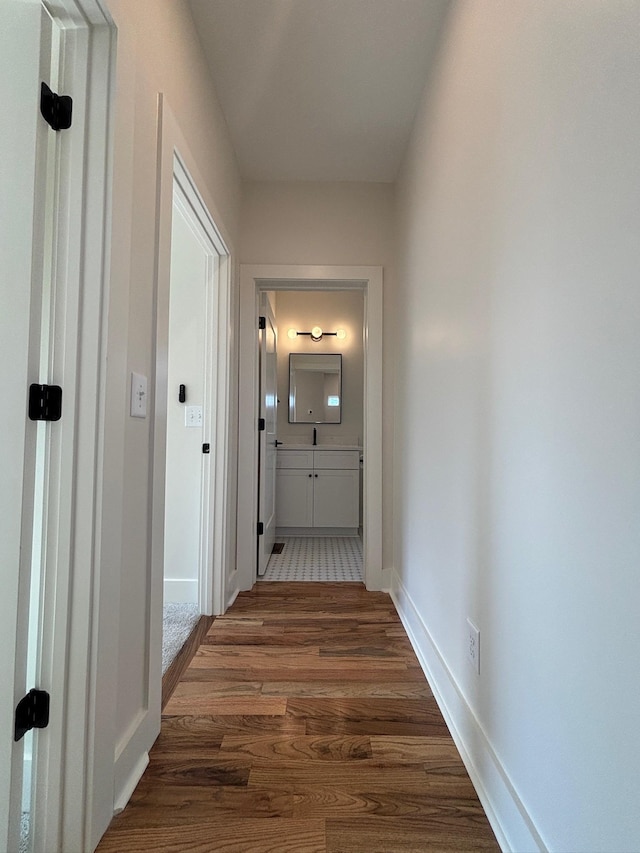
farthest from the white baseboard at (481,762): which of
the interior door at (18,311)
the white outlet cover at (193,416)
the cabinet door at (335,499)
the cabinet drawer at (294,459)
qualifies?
the cabinet drawer at (294,459)

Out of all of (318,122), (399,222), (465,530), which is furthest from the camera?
(399,222)

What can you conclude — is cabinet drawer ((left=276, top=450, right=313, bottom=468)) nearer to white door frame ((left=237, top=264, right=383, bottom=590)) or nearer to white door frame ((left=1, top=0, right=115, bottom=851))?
white door frame ((left=237, top=264, right=383, bottom=590))

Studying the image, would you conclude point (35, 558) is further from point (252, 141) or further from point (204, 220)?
point (252, 141)

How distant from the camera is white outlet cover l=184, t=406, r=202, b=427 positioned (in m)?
2.50

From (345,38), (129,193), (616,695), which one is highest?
(345,38)

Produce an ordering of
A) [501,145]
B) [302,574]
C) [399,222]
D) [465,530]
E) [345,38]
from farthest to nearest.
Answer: [302,574], [399,222], [345,38], [465,530], [501,145]

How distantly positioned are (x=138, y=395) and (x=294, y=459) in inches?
118

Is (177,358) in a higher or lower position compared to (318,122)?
lower

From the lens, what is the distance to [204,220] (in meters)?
1.97

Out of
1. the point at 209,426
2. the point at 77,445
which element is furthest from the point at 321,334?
the point at 77,445

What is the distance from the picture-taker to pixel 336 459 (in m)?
4.18

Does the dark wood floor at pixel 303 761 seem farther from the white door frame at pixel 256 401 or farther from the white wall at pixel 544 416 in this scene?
the white door frame at pixel 256 401

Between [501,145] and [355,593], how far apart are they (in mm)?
2312

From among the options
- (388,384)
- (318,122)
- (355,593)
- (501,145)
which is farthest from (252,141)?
(355,593)
